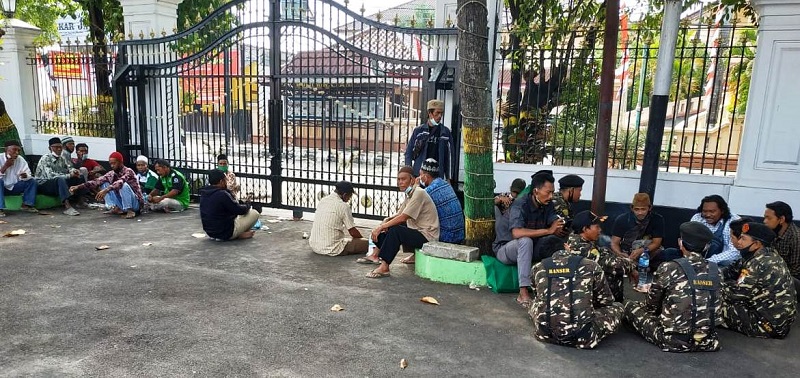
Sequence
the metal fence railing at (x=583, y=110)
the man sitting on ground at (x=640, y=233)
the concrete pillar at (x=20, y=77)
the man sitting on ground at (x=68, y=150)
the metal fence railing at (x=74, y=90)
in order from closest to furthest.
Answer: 1. the man sitting on ground at (x=640, y=233)
2. the metal fence railing at (x=583, y=110)
3. the man sitting on ground at (x=68, y=150)
4. the metal fence railing at (x=74, y=90)
5. the concrete pillar at (x=20, y=77)

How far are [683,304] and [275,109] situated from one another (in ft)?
20.1

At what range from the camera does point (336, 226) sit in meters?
6.27

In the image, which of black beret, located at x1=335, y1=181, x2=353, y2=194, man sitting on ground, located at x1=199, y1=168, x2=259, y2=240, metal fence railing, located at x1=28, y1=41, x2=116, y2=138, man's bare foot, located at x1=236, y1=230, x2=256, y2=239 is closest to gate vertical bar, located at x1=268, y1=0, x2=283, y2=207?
man's bare foot, located at x1=236, y1=230, x2=256, y2=239

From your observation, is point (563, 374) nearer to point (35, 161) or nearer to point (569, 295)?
point (569, 295)

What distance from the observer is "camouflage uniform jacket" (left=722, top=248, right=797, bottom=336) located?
13.3ft

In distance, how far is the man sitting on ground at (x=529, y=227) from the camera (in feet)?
16.2

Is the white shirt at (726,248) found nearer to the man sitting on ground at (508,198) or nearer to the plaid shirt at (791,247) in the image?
the plaid shirt at (791,247)

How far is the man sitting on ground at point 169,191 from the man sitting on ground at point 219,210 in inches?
79.1

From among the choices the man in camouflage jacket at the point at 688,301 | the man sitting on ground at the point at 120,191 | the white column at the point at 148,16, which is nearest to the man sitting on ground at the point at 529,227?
the man in camouflage jacket at the point at 688,301

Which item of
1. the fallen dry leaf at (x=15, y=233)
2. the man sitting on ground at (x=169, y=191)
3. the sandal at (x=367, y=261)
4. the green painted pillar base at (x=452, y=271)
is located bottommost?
the fallen dry leaf at (x=15, y=233)

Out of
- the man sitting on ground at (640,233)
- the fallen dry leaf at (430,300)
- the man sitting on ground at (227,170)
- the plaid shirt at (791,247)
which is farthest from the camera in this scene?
the man sitting on ground at (227,170)

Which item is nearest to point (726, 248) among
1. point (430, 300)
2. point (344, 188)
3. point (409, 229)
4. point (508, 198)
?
point (508, 198)

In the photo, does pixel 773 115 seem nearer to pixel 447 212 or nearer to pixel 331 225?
pixel 447 212

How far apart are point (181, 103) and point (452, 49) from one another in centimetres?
503
